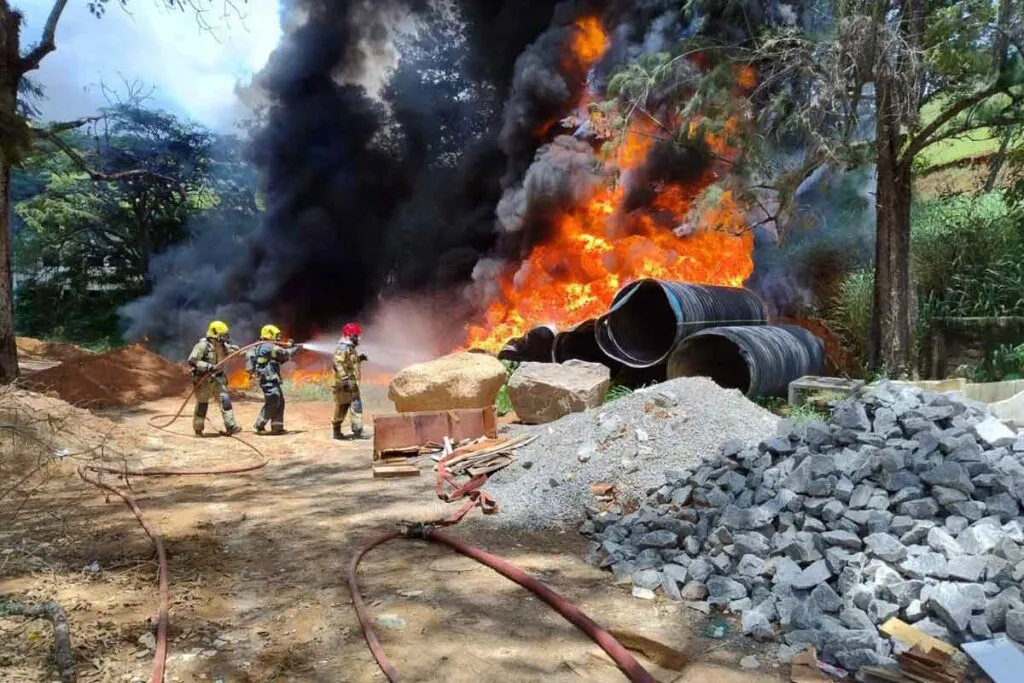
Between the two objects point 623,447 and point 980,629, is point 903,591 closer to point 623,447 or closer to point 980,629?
point 980,629

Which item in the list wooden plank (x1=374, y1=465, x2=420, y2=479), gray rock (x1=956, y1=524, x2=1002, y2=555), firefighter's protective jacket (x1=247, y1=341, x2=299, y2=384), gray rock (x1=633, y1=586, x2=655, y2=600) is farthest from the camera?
firefighter's protective jacket (x1=247, y1=341, x2=299, y2=384)

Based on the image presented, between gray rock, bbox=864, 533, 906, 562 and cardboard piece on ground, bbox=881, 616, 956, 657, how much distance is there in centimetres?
42

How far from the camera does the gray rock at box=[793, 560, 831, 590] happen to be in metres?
3.69

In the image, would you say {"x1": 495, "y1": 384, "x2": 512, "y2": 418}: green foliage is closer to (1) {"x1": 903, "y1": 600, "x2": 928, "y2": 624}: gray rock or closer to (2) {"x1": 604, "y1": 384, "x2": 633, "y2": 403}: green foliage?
(2) {"x1": 604, "y1": 384, "x2": 633, "y2": 403}: green foliage

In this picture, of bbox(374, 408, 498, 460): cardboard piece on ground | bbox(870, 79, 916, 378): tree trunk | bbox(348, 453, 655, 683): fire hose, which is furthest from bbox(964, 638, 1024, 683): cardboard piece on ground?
bbox(870, 79, 916, 378): tree trunk

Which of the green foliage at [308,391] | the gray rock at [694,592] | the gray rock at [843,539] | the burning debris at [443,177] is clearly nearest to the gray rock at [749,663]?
the gray rock at [694,592]

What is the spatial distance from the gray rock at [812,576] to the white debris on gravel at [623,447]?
5.34ft

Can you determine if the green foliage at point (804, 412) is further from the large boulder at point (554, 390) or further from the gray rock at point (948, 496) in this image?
the gray rock at point (948, 496)

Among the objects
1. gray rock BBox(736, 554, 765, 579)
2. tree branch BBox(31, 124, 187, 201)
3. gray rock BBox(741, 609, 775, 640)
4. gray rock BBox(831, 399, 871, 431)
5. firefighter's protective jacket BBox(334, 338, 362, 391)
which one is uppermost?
tree branch BBox(31, 124, 187, 201)

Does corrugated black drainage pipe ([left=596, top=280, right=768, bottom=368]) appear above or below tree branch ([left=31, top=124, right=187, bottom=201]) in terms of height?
below

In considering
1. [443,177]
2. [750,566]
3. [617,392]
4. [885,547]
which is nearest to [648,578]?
[750,566]

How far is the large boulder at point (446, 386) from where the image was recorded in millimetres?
9422

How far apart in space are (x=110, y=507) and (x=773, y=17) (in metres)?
16.5

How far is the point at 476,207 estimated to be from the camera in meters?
20.8
